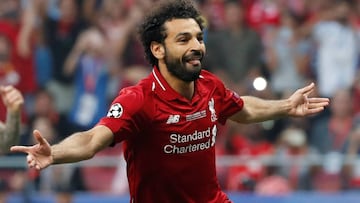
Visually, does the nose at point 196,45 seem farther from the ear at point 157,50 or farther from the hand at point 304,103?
the hand at point 304,103

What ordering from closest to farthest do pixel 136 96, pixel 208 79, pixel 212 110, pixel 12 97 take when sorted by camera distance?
pixel 136 96 < pixel 212 110 < pixel 208 79 < pixel 12 97

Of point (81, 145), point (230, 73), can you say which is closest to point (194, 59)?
point (81, 145)

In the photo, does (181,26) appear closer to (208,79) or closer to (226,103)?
(208,79)

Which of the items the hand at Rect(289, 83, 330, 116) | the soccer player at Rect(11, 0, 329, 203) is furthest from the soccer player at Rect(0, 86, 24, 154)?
the hand at Rect(289, 83, 330, 116)

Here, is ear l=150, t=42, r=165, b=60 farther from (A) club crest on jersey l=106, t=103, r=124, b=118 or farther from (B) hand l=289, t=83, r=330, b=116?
(B) hand l=289, t=83, r=330, b=116

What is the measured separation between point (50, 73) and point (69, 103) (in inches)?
21.6

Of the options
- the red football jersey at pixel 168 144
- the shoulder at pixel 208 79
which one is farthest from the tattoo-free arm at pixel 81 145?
the shoulder at pixel 208 79

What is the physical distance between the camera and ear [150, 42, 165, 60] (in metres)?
8.53

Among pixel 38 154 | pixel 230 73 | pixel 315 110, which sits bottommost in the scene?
pixel 38 154

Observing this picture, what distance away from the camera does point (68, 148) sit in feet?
25.3

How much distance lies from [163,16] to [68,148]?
1376mm

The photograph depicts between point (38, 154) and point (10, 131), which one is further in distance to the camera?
point (10, 131)

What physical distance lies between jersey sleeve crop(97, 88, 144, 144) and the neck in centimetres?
34

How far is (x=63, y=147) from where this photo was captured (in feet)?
25.2
